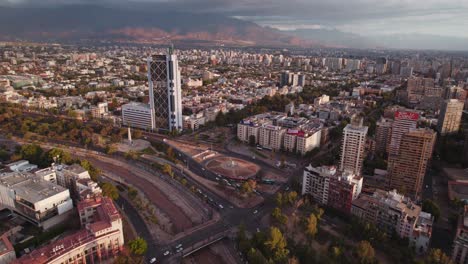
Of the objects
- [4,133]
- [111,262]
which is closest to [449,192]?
[111,262]

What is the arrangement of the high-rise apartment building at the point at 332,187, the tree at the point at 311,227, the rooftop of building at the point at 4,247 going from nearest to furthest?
the rooftop of building at the point at 4,247, the tree at the point at 311,227, the high-rise apartment building at the point at 332,187

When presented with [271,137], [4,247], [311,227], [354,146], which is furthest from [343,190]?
[4,247]

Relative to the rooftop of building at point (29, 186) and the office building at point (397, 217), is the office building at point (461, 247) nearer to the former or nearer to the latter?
the office building at point (397, 217)

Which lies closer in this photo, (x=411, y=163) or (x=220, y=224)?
(x=220, y=224)

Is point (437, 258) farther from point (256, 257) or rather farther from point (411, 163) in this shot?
point (411, 163)

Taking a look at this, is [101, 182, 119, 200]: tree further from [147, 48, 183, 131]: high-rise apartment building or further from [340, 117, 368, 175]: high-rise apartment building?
[340, 117, 368, 175]: high-rise apartment building

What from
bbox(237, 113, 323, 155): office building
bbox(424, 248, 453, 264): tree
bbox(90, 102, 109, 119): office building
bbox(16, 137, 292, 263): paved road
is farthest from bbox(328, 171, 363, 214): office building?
bbox(90, 102, 109, 119): office building

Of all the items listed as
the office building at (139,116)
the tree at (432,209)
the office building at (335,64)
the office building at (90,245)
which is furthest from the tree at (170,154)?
→ the office building at (335,64)
